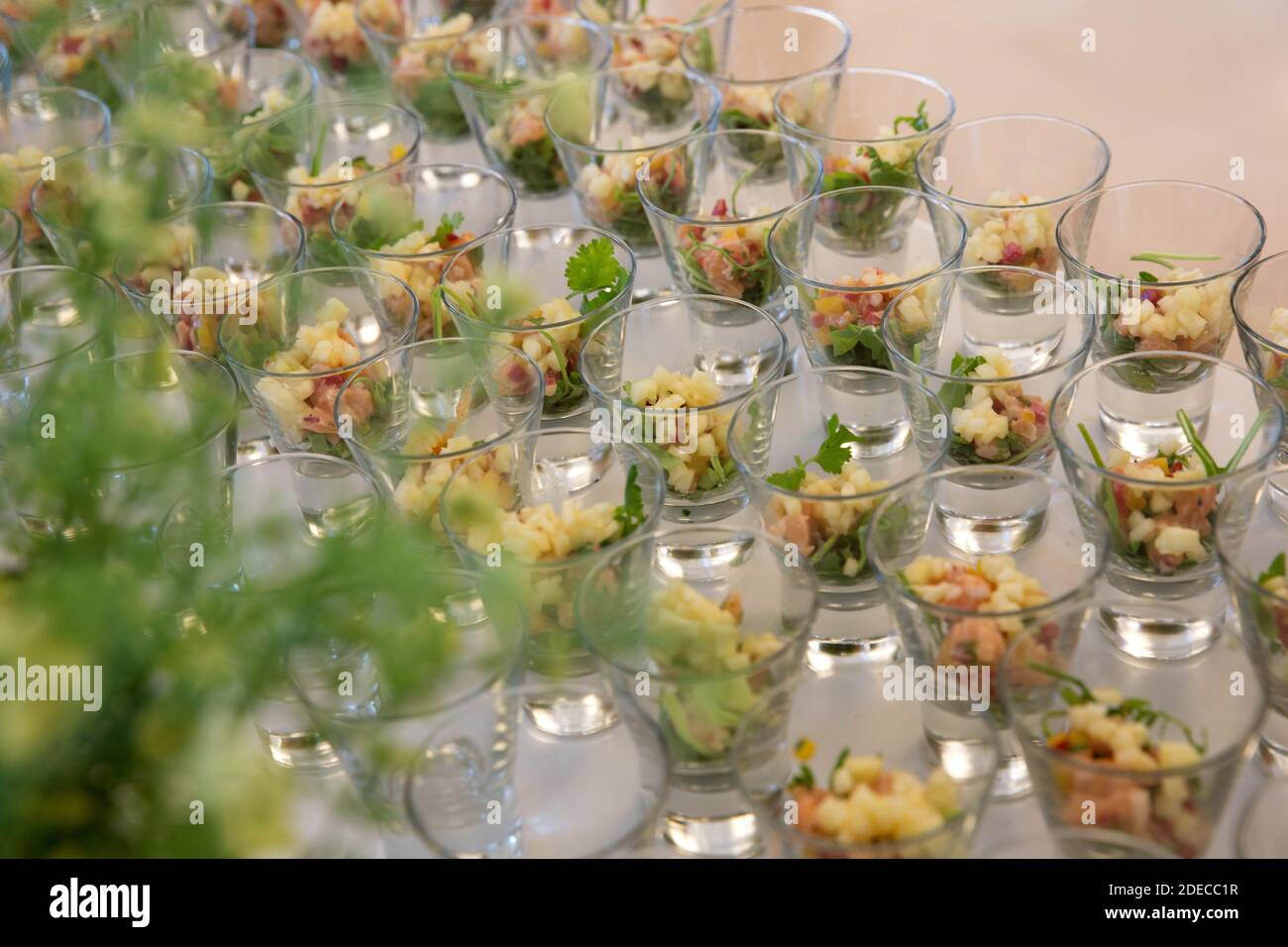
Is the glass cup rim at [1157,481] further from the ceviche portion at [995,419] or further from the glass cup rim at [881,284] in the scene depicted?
the glass cup rim at [881,284]

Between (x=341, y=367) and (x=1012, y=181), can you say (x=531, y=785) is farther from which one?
(x=1012, y=181)

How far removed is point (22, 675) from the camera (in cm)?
89

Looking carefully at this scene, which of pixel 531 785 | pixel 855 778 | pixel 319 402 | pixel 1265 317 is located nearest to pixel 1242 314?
pixel 1265 317

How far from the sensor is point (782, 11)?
7.44 feet

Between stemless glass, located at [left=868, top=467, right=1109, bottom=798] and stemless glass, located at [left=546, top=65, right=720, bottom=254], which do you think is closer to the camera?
stemless glass, located at [left=868, top=467, right=1109, bottom=798]

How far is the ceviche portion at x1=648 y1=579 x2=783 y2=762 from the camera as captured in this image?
1.10 meters

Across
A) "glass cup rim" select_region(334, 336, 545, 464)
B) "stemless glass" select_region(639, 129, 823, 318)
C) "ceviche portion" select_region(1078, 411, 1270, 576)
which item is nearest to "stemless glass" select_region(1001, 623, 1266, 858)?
"ceviche portion" select_region(1078, 411, 1270, 576)

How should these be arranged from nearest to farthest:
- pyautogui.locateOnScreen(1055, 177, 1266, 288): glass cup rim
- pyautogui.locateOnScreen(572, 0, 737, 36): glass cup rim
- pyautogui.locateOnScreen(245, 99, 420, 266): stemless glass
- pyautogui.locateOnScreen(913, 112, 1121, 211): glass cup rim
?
1. pyautogui.locateOnScreen(1055, 177, 1266, 288): glass cup rim
2. pyautogui.locateOnScreen(913, 112, 1121, 211): glass cup rim
3. pyautogui.locateOnScreen(245, 99, 420, 266): stemless glass
4. pyautogui.locateOnScreen(572, 0, 737, 36): glass cup rim

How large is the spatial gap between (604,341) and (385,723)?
0.62 metres

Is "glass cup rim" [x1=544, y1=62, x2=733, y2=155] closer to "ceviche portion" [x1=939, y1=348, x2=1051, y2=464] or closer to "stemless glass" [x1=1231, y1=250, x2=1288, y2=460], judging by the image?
"ceviche portion" [x1=939, y1=348, x2=1051, y2=464]

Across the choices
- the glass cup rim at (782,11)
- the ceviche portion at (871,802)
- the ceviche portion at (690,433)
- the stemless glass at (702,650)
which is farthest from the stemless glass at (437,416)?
the glass cup rim at (782,11)

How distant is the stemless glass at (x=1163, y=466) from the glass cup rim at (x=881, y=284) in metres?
0.22
